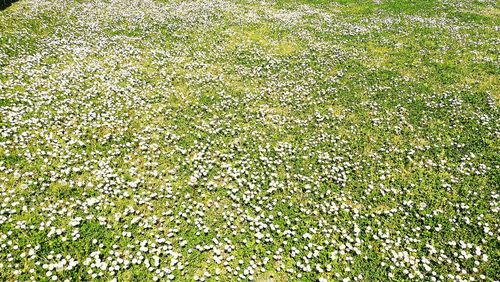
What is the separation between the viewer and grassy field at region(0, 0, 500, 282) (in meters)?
8.05

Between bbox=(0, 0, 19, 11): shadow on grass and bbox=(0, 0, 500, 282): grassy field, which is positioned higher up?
bbox=(0, 0, 19, 11): shadow on grass

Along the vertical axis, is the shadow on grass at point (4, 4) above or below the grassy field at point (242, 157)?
above

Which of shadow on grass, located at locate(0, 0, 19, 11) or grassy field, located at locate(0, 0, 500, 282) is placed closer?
grassy field, located at locate(0, 0, 500, 282)

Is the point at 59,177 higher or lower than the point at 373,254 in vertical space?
higher

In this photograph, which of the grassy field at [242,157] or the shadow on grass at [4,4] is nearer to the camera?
the grassy field at [242,157]

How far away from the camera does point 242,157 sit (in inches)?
437

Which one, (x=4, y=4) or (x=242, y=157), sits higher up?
(x=4, y=4)

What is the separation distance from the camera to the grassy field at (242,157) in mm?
8047

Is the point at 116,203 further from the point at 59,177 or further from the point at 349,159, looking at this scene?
the point at 349,159

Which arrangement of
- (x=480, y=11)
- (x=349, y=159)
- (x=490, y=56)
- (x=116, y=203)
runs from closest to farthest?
(x=116, y=203)
(x=349, y=159)
(x=490, y=56)
(x=480, y=11)

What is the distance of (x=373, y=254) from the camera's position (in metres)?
8.30

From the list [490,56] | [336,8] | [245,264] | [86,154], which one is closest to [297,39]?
[336,8]

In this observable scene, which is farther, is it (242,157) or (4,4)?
(4,4)

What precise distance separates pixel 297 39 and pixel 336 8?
9.26 m
